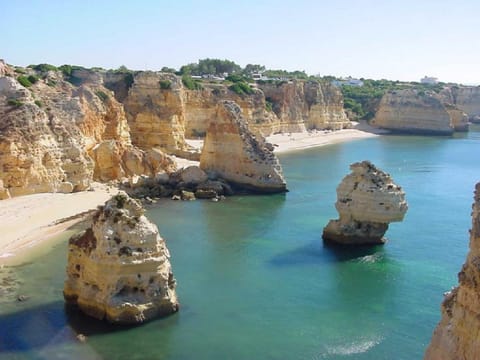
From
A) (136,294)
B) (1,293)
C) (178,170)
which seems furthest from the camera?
(178,170)

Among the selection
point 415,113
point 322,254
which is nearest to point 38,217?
point 322,254

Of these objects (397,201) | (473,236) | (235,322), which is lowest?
(235,322)

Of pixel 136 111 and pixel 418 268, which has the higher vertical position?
pixel 136 111

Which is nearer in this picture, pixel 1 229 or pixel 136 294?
pixel 136 294

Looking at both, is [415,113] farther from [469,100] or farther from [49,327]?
[49,327]

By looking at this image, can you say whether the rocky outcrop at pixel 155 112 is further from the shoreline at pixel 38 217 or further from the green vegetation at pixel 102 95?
the shoreline at pixel 38 217

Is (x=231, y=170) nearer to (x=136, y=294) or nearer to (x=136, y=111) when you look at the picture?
(x=136, y=111)

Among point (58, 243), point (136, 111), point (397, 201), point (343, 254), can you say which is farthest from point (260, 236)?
point (136, 111)
